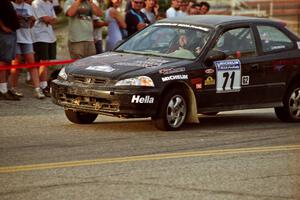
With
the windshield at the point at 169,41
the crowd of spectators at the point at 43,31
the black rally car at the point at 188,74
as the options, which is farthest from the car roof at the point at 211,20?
the crowd of spectators at the point at 43,31

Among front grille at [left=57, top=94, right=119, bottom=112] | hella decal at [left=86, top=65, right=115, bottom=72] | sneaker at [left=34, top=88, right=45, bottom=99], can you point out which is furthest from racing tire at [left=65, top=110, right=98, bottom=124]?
sneaker at [left=34, top=88, right=45, bottom=99]

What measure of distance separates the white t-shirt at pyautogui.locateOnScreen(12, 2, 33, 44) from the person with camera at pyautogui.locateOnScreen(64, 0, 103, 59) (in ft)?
2.63

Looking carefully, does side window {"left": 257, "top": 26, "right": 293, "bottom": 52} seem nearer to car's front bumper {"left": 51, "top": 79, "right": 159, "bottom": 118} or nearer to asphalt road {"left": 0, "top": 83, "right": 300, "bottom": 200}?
asphalt road {"left": 0, "top": 83, "right": 300, "bottom": 200}

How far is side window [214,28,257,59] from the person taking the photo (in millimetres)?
13523

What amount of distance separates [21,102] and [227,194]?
759 cm

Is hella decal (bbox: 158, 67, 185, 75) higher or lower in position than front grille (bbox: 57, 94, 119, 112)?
higher

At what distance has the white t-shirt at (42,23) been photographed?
53.0 ft

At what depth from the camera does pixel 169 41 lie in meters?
13.6

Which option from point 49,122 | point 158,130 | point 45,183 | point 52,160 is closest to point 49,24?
point 49,122

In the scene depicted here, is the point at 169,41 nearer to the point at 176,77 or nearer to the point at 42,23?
the point at 176,77

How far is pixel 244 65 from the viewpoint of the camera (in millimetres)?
Result: 13594

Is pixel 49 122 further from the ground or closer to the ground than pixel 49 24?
closer to the ground

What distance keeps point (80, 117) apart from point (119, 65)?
42.5 inches

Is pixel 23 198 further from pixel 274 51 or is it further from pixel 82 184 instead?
pixel 274 51
